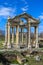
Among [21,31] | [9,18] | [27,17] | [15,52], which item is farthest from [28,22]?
[15,52]

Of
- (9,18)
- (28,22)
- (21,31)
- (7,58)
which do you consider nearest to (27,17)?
(28,22)

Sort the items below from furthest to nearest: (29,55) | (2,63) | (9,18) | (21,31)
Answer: (21,31) → (9,18) → (29,55) → (2,63)

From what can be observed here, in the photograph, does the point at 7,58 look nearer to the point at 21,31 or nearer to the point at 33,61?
the point at 33,61

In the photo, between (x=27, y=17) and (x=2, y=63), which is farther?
(x=27, y=17)

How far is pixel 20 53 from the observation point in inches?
1319

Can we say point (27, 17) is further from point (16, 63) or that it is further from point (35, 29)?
point (16, 63)

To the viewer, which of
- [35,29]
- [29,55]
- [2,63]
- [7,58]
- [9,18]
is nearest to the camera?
[2,63]

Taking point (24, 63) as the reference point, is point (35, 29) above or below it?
above

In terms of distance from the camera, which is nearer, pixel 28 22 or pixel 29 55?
pixel 29 55

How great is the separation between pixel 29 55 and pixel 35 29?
11371mm

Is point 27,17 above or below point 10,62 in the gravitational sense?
above

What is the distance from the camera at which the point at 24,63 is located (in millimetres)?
29422

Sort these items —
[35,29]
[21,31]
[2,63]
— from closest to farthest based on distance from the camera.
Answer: [2,63] < [35,29] < [21,31]

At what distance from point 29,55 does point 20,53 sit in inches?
59.5
